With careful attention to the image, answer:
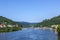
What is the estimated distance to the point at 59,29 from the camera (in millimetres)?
53969
